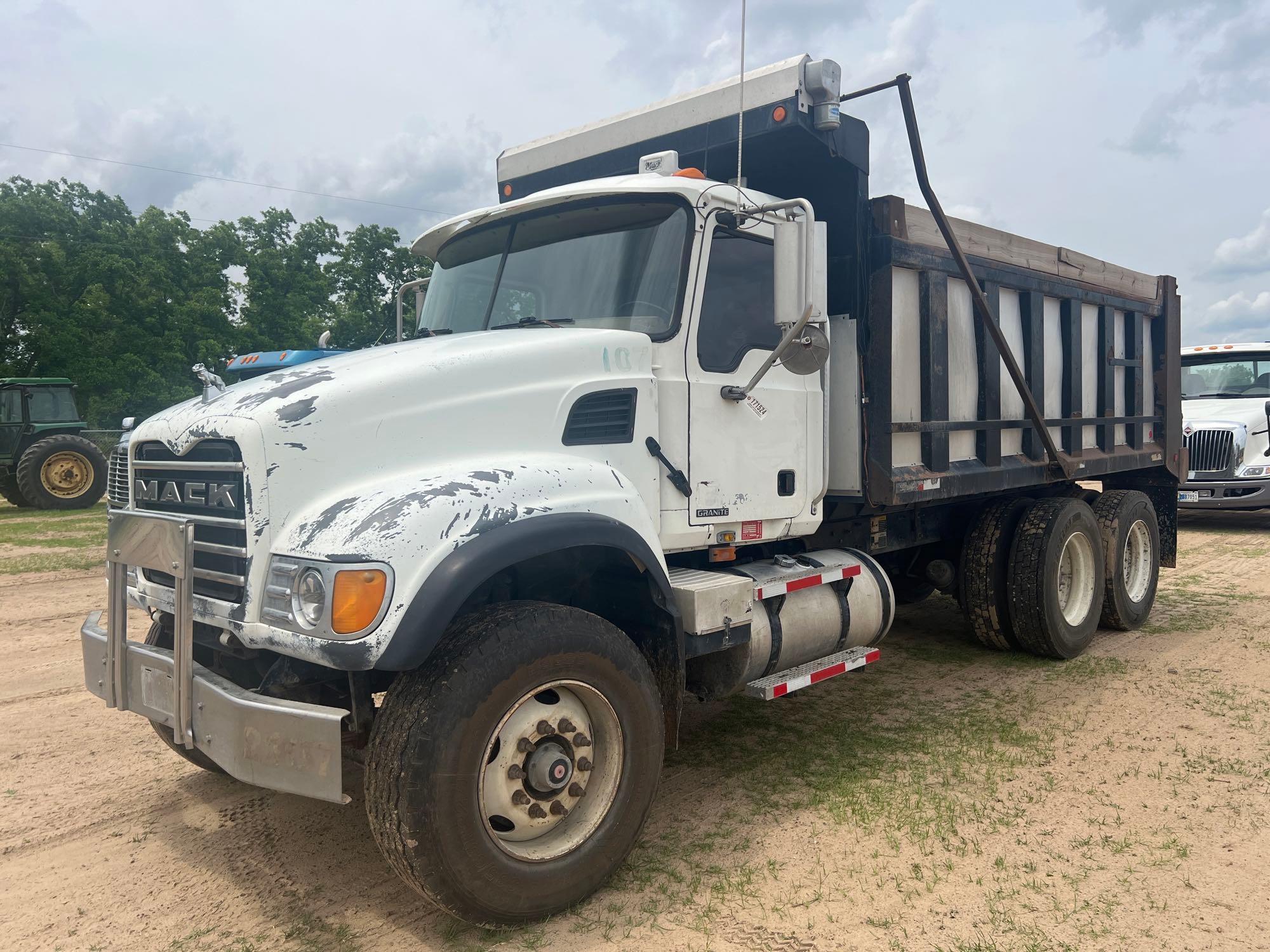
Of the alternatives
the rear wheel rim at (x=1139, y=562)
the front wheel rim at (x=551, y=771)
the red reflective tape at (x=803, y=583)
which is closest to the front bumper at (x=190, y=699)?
the front wheel rim at (x=551, y=771)

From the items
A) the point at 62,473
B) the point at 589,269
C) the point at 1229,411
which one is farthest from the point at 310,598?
the point at 62,473

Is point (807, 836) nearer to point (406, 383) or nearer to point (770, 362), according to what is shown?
point (770, 362)

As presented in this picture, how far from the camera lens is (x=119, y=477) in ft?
12.5

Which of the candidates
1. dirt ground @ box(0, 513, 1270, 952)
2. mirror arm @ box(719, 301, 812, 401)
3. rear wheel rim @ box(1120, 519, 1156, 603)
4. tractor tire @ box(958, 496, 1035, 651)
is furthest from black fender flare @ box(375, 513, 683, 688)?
rear wheel rim @ box(1120, 519, 1156, 603)

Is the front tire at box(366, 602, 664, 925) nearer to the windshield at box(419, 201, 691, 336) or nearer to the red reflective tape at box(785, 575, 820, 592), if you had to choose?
the red reflective tape at box(785, 575, 820, 592)

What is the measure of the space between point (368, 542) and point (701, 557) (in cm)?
207

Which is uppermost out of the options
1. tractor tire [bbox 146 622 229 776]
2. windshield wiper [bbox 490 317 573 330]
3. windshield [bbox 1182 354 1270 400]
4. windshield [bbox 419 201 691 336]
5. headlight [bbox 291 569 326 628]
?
windshield [bbox 1182 354 1270 400]

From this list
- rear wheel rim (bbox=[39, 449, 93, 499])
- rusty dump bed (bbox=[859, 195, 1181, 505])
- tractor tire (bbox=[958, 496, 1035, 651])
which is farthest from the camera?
rear wheel rim (bbox=[39, 449, 93, 499])

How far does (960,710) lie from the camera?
537 cm

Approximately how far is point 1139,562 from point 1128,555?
0.36ft

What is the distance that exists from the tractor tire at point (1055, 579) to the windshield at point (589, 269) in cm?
361

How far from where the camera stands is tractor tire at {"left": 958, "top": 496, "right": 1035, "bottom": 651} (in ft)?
20.7

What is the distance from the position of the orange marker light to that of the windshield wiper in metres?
1.57

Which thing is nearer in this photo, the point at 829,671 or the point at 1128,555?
the point at 829,671
